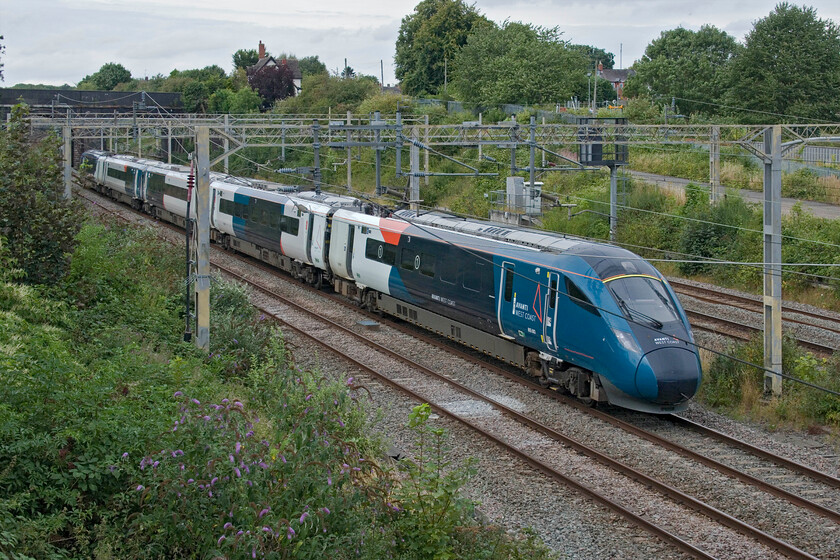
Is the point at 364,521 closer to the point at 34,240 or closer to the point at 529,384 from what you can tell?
the point at 529,384

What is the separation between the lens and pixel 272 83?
272 feet

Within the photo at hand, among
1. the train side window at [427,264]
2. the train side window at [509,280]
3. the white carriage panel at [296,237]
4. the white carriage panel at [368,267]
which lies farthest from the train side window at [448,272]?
the white carriage panel at [296,237]

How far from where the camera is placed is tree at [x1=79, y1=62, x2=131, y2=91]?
12731 centimetres

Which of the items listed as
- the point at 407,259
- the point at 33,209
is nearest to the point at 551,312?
the point at 407,259

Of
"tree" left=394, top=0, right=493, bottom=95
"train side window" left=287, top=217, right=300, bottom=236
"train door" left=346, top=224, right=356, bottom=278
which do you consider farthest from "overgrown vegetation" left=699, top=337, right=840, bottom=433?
"tree" left=394, top=0, right=493, bottom=95

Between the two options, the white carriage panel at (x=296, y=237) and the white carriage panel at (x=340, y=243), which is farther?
the white carriage panel at (x=296, y=237)

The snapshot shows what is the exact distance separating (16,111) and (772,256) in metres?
13.5

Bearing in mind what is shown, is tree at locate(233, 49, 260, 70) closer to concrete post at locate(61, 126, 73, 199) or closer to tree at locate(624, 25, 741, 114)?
tree at locate(624, 25, 741, 114)

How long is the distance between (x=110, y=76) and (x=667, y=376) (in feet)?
427

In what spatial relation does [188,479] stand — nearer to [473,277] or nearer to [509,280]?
[509,280]

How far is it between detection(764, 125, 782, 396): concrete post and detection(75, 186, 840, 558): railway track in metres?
3.36

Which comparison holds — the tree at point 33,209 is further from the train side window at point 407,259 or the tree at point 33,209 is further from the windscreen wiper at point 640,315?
the windscreen wiper at point 640,315

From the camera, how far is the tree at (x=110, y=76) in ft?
418

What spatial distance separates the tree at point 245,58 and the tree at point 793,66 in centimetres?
7229
